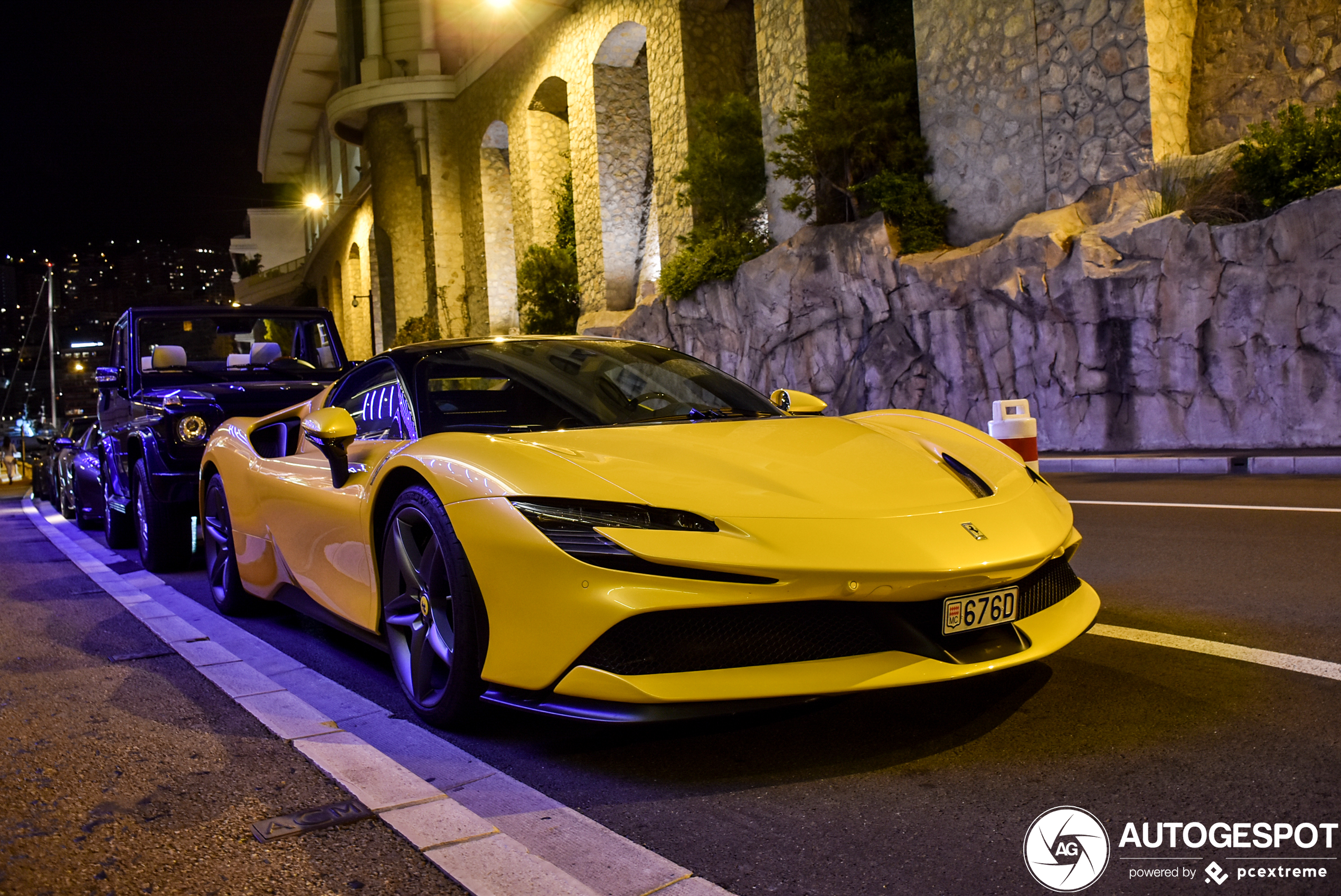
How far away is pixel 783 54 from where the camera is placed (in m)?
17.7

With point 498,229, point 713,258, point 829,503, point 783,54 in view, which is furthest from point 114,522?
point 498,229

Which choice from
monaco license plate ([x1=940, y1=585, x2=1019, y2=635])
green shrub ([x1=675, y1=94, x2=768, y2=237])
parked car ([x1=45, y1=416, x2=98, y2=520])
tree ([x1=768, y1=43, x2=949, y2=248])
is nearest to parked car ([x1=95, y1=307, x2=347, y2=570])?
parked car ([x1=45, y1=416, x2=98, y2=520])

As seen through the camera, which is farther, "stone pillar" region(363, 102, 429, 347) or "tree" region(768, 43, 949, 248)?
"stone pillar" region(363, 102, 429, 347)

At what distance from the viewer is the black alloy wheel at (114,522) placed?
8109 mm

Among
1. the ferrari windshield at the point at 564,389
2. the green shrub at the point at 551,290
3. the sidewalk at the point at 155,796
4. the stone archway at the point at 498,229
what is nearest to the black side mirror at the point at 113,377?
the sidewalk at the point at 155,796

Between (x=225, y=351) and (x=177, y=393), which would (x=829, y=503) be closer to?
(x=177, y=393)

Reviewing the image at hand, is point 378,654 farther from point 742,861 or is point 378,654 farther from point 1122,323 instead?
point 1122,323

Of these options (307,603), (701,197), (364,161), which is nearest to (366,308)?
(364,161)

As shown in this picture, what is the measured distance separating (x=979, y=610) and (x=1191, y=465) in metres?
8.59

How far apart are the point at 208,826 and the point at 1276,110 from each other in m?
14.2

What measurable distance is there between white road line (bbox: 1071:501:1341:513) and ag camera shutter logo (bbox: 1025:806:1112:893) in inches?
205

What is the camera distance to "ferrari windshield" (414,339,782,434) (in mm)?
3633

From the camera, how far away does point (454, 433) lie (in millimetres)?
3244

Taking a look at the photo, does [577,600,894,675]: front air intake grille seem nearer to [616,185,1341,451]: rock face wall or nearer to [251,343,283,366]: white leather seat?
[251,343,283,366]: white leather seat
